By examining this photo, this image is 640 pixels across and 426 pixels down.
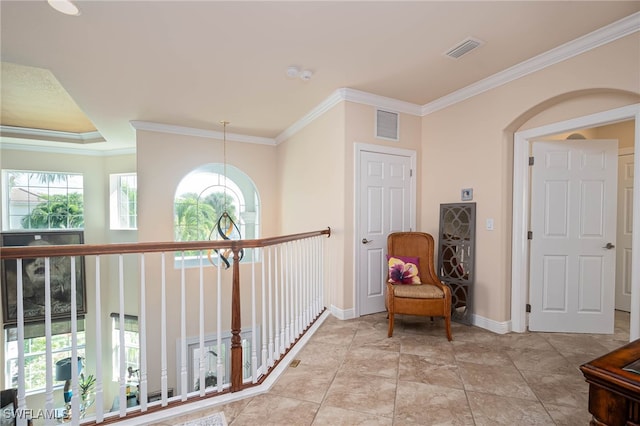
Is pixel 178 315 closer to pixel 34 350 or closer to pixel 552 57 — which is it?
pixel 34 350

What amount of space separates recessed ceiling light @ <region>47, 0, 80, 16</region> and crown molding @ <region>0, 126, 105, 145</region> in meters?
4.32

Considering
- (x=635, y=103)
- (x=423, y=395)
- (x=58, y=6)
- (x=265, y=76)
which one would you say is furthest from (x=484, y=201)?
(x=58, y=6)

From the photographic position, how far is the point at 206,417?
178cm

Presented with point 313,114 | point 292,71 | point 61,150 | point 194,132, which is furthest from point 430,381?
point 61,150

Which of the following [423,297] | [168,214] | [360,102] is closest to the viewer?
[423,297]

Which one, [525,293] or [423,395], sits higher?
[525,293]

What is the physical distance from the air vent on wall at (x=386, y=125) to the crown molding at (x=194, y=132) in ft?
8.67

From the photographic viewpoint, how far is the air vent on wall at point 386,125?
12.1ft

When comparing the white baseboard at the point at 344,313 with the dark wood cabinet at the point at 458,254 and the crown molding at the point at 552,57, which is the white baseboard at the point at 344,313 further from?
the crown molding at the point at 552,57

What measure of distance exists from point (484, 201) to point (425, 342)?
5.31ft

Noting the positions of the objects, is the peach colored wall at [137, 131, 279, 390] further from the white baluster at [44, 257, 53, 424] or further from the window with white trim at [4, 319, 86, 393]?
the white baluster at [44, 257, 53, 424]

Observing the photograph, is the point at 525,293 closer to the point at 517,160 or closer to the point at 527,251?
the point at 527,251

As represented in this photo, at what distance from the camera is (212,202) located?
543 centimetres

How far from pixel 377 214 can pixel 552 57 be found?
7.25 feet
